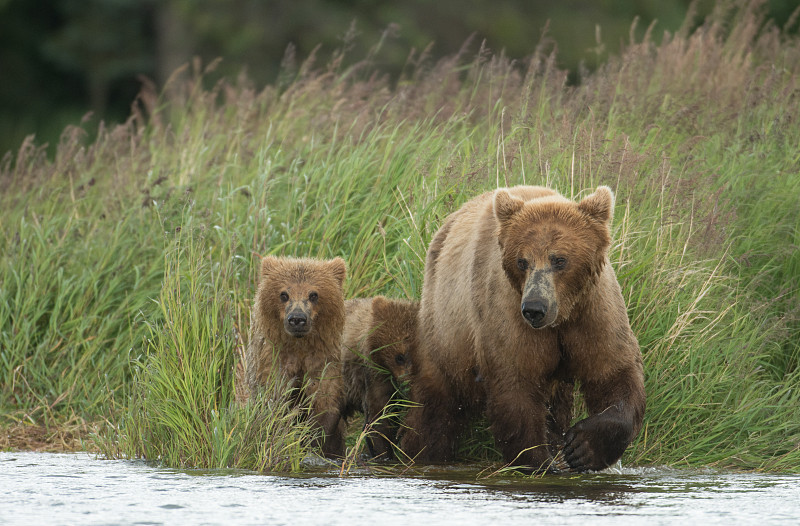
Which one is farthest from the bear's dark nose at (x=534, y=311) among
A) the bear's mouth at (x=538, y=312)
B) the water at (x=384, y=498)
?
the water at (x=384, y=498)

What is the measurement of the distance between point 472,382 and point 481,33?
17.9 meters

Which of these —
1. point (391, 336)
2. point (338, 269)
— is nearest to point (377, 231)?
point (338, 269)

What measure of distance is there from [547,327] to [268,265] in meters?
1.78

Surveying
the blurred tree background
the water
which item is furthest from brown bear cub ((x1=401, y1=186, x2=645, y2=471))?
the blurred tree background

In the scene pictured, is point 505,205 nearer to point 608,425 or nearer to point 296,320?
point 608,425

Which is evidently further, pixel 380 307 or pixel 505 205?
pixel 380 307

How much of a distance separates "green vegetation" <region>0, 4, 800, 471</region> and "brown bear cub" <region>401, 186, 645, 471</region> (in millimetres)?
849

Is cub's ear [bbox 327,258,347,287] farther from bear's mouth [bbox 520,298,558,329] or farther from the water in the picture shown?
bear's mouth [bbox 520,298,558,329]

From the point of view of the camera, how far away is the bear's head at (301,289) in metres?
6.75

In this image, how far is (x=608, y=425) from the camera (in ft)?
19.3

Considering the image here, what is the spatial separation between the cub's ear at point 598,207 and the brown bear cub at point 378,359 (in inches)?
62.6

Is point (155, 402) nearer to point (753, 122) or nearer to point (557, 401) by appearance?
point (557, 401)

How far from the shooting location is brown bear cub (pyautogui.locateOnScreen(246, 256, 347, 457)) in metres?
6.70

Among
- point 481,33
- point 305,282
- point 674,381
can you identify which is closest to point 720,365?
point 674,381
